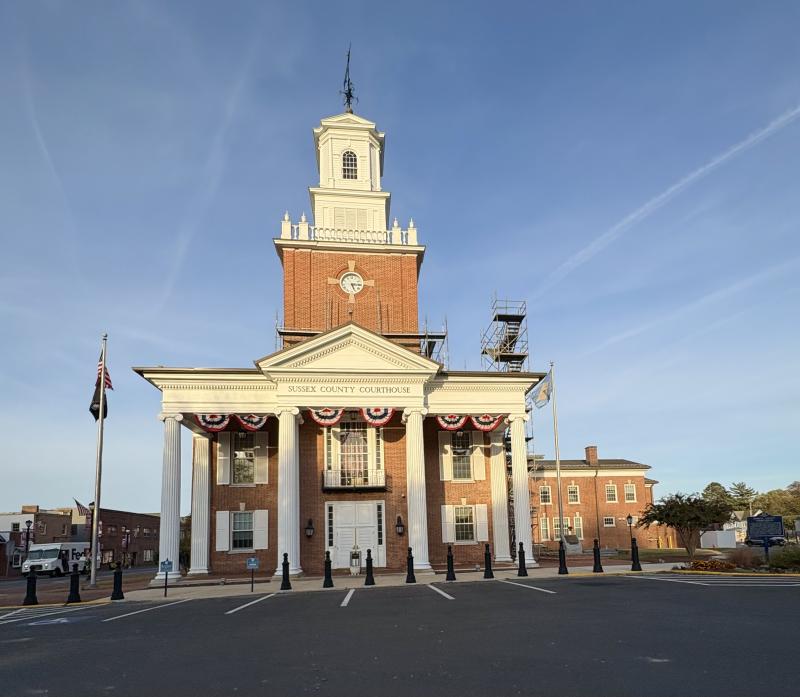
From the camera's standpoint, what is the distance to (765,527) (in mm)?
23703

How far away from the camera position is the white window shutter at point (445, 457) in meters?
31.8

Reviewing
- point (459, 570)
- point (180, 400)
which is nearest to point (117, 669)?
point (180, 400)

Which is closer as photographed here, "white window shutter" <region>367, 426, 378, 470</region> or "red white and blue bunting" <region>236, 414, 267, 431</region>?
"red white and blue bunting" <region>236, 414, 267, 431</region>

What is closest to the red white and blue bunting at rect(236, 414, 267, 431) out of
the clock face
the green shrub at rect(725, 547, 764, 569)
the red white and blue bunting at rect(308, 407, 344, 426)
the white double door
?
the red white and blue bunting at rect(308, 407, 344, 426)

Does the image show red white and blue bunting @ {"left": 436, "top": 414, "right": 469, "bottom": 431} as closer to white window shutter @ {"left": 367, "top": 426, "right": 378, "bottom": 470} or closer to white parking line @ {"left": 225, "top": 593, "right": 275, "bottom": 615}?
white window shutter @ {"left": 367, "top": 426, "right": 378, "bottom": 470}

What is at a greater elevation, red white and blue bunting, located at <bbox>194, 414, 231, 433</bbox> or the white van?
red white and blue bunting, located at <bbox>194, 414, 231, 433</bbox>

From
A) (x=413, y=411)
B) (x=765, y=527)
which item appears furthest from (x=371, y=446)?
(x=765, y=527)

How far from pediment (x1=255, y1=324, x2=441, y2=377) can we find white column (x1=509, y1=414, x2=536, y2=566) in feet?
15.4

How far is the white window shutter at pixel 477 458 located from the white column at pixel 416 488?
4.41 metres

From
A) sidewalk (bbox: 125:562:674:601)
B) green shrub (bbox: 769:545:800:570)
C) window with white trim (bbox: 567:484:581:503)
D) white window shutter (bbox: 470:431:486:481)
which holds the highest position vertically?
white window shutter (bbox: 470:431:486:481)

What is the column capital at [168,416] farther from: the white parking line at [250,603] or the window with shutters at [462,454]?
the window with shutters at [462,454]

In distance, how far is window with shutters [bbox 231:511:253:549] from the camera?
29.9 metres

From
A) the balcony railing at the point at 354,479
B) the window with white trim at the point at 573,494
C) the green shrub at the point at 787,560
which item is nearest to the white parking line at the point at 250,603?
the balcony railing at the point at 354,479

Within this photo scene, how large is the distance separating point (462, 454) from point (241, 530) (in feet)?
34.2
